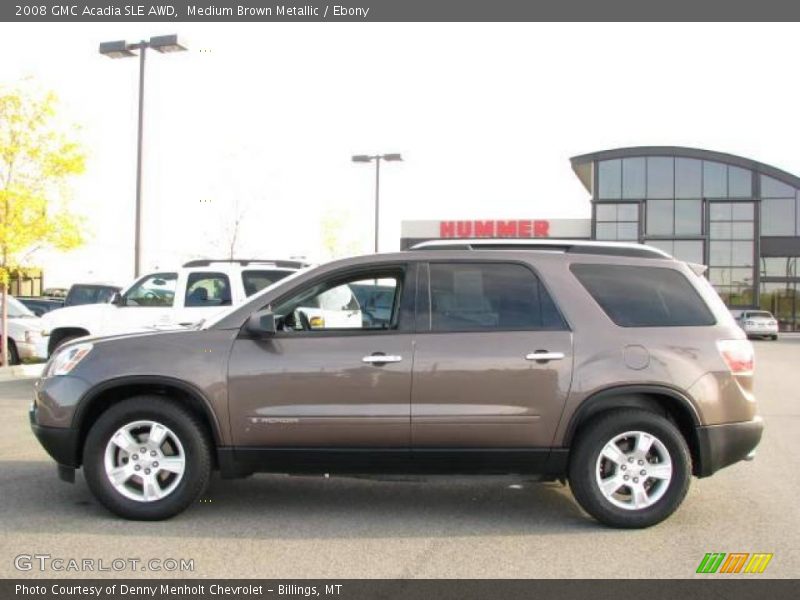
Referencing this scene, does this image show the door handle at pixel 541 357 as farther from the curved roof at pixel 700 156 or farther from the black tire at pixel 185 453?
the curved roof at pixel 700 156

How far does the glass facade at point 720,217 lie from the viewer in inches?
1848

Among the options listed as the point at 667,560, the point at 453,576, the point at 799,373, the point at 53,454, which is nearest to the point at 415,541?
the point at 453,576

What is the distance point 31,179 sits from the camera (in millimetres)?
14750

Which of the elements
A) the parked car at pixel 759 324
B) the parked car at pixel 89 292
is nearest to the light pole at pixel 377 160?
the parked car at pixel 89 292

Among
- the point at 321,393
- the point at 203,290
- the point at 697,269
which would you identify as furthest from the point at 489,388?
the point at 203,290

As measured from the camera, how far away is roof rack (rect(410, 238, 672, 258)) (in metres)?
5.88

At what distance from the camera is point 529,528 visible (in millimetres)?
5434

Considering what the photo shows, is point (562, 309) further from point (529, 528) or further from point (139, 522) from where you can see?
point (139, 522)

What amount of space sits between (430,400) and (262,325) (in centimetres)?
122

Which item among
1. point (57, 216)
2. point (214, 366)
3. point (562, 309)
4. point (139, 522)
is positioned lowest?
point (139, 522)

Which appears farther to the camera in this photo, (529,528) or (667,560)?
(529,528)

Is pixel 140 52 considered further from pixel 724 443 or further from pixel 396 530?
pixel 724 443

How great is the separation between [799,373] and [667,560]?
1531cm
